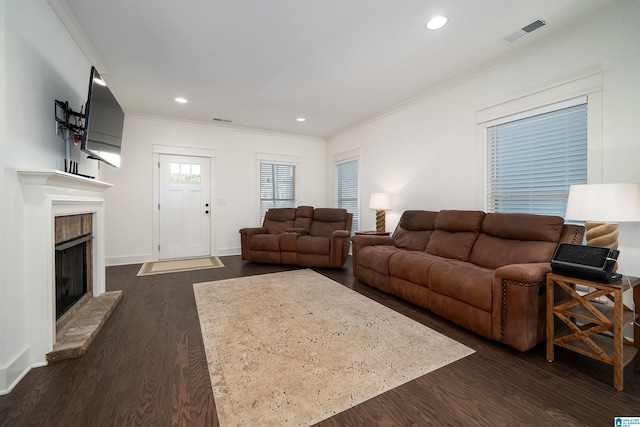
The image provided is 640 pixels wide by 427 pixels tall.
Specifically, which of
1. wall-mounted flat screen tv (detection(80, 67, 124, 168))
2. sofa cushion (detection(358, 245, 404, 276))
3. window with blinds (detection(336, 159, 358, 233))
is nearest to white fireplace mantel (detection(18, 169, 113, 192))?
wall-mounted flat screen tv (detection(80, 67, 124, 168))

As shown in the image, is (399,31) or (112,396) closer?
(112,396)

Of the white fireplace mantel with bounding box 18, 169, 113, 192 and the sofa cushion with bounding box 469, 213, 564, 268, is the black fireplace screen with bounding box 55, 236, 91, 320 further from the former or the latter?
the sofa cushion with bounding box 469, 213, 564, 268

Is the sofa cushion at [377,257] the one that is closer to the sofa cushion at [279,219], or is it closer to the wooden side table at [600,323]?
the wooden side table at [600,323]

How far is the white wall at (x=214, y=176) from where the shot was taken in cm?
450

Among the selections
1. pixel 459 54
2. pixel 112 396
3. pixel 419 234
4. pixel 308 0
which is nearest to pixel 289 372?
pixel 112 396

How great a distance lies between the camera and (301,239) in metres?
4.34

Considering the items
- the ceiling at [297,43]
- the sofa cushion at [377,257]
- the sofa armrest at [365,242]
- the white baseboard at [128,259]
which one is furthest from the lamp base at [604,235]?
the white baseboard at [128,259]

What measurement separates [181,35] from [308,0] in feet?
4.23

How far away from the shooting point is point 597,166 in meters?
2.19

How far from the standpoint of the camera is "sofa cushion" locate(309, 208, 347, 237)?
4723mm

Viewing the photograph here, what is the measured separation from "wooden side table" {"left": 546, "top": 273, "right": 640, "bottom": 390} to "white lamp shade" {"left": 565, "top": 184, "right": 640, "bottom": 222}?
0.41 meters

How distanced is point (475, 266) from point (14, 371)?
3372 millimetres

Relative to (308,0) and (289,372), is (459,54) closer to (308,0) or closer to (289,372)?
(308,0)

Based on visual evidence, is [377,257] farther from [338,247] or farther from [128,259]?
[128,259]
